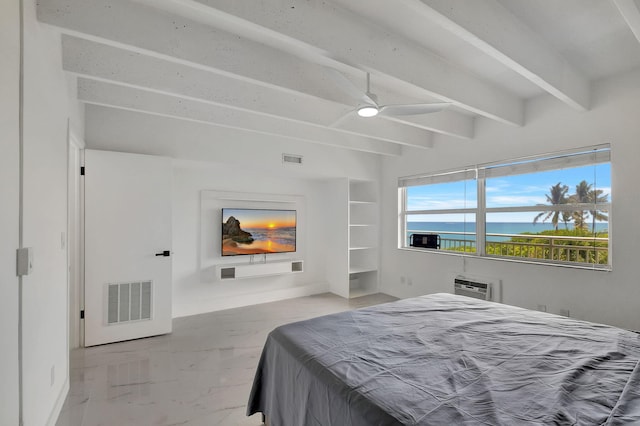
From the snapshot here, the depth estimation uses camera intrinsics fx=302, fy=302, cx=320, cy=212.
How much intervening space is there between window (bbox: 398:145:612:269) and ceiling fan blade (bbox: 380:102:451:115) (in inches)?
70.0

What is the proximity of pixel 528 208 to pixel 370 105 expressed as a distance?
251 centimetres

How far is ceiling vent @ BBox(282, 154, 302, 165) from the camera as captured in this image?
4.37 m

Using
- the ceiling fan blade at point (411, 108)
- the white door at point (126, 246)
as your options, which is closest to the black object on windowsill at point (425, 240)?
the ceiling fan blade at point (411, 108)

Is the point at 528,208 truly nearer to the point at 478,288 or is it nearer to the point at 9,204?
the point at 478,288

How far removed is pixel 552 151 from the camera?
10.8ft

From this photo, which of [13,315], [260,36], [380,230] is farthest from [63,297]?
[380,230]

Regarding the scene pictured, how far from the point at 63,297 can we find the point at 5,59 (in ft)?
5.49

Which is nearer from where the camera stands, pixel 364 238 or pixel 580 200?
pixel 580 200

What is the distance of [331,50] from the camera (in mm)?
1973

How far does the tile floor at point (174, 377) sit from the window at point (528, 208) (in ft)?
9.11

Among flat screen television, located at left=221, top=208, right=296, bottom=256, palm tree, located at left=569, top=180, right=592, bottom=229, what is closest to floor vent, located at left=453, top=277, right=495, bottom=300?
palm tree, located at left=569, top=180, right=592, bottom=229

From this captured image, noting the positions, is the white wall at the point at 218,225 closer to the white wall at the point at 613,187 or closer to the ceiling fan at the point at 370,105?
the white wall at the point at 613,187

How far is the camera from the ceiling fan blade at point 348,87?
2.15m

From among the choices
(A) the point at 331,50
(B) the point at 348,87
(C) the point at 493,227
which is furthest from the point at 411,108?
(C) the point at 493,227
